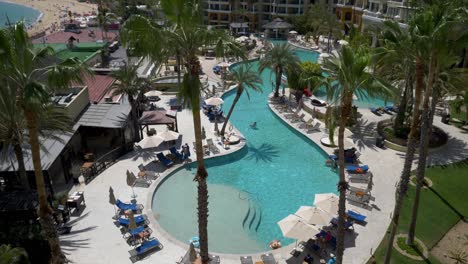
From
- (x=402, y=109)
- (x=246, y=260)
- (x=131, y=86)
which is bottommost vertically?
(x=246, y=260)

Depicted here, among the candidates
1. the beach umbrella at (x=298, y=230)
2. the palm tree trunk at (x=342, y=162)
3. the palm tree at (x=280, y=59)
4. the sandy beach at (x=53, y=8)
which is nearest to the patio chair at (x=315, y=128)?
the palm tree at (x=280, y=59)

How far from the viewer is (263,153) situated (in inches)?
1154

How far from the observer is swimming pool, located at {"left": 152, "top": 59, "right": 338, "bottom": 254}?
66.1ft

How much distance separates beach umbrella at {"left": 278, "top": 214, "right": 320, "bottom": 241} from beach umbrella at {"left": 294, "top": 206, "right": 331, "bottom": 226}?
573 millimetres

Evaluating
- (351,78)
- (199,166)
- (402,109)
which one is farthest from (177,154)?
(402,109)

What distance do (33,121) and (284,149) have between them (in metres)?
21.3

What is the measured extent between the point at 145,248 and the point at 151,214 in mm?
3168

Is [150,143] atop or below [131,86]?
below

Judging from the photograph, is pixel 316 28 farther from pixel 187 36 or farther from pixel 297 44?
pixel 187 36

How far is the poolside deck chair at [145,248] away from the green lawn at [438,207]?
1040 centimetres

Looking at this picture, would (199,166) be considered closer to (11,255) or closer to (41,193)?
(41,193)

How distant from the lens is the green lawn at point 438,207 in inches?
727

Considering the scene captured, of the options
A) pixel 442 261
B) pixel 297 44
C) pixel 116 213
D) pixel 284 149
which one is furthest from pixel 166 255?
pixel 297 44

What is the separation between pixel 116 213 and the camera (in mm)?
20703
